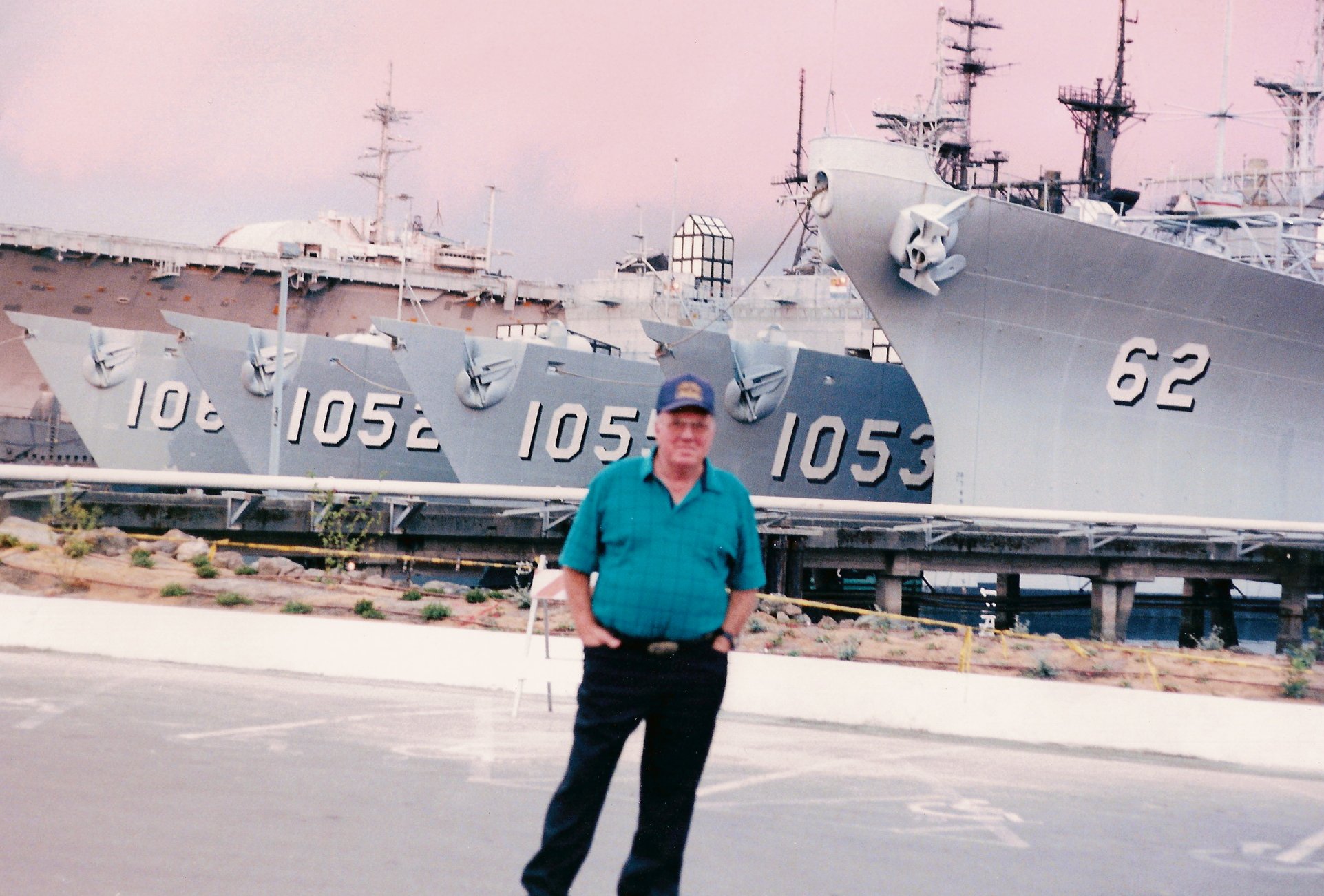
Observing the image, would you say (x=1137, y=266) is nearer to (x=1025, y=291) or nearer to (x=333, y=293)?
(x=1025, y=291)

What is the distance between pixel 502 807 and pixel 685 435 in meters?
2.28

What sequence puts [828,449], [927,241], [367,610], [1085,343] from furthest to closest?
1. [828,449]
2. [1085,343]
3. [927,241]
4. [367,610]

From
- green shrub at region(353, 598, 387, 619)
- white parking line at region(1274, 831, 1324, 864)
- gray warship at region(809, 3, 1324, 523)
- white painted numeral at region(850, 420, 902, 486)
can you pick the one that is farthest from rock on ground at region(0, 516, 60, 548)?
white painted numeral at region(850, 420, 902, 486)

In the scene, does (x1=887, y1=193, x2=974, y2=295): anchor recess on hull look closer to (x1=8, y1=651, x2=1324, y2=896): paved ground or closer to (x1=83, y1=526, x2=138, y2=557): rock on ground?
(x1=83, y1=526, x2=138, y2=557): rock on ground

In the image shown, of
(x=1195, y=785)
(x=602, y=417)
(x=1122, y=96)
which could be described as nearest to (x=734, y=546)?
(x=1195, y=785)

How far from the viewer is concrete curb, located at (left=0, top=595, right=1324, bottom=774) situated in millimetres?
7621

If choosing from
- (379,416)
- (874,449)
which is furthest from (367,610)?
(379,416)

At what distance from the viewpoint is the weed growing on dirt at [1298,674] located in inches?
351

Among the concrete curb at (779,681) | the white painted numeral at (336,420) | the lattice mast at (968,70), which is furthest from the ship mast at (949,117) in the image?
the concrete curb at (779,681)

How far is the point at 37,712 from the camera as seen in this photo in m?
6.55

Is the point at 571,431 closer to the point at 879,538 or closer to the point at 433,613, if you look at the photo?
the point at 879,538

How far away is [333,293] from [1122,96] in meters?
27.7

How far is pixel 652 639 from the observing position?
135 inches

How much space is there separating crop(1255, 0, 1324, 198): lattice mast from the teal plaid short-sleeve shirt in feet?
88.6
